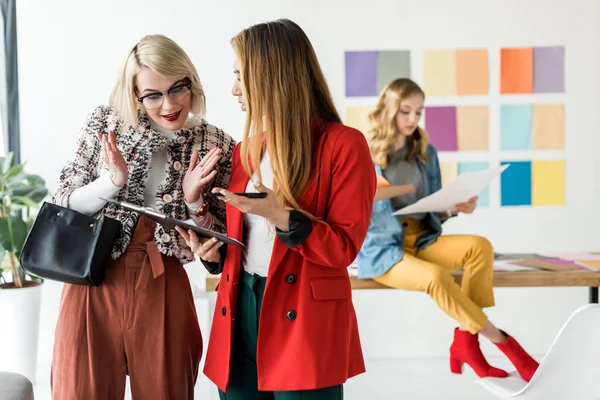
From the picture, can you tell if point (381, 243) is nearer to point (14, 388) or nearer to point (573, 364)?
point (573, 364)

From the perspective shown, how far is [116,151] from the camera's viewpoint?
1.90m

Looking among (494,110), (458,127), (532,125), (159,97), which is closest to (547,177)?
(532,125)

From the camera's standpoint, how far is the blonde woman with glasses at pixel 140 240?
6.47 feet

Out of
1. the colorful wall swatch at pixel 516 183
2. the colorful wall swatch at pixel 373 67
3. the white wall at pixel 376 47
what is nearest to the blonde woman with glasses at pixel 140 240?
the white wall at pixel 376 47

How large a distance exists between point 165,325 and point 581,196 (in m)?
3.66

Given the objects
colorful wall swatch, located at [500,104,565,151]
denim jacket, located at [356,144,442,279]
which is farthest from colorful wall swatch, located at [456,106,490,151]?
denim jacket, located at [356,144,442,279]

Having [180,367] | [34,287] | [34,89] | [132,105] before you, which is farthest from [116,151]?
[34,89]

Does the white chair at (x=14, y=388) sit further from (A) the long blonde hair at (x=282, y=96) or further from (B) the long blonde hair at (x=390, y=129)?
(B) the long blonde hair at (x=390, y=129)

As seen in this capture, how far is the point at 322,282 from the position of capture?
1725mm

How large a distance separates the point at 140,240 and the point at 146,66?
47cm

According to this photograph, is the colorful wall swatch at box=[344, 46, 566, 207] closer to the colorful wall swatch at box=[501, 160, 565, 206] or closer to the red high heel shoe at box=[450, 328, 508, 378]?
the colorful wall swatch at box=[501, 160, 565, 206]

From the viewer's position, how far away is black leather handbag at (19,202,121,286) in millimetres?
1937

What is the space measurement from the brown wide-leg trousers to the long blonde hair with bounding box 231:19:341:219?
1.68ft

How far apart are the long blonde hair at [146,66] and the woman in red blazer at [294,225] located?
1.00ft
